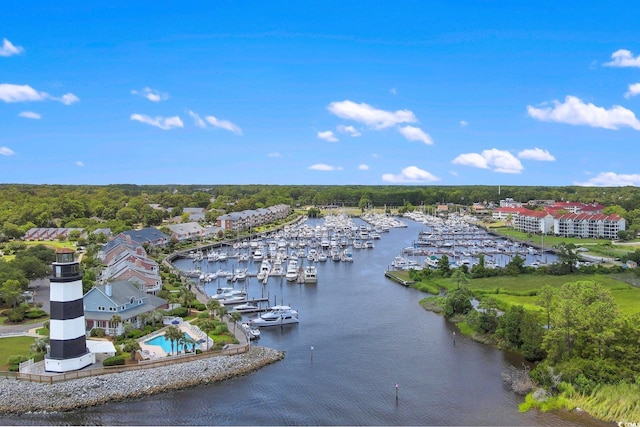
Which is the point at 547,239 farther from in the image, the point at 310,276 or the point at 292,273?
the point at 292,273

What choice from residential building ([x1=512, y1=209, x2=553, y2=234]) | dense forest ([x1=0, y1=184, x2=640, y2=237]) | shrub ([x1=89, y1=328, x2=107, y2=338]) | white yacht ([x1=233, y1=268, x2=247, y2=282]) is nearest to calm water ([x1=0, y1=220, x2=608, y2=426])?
shrub ([x1=89, y1=328, x2=107, y2=338])

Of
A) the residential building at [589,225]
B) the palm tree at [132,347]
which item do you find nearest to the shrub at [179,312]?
the palm tree at [132,347]

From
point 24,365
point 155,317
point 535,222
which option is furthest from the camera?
point 535,222

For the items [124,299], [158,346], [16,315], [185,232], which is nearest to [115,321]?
[124,299]

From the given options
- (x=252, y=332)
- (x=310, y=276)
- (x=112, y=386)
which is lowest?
(x=112, y=386)

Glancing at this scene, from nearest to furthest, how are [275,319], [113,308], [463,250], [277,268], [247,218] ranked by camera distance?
[113,308]
[275,319]
[277,268]
[463,250]
[247,218]

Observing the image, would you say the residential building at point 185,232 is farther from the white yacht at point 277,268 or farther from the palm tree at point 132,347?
the palm tree at point 132,347
